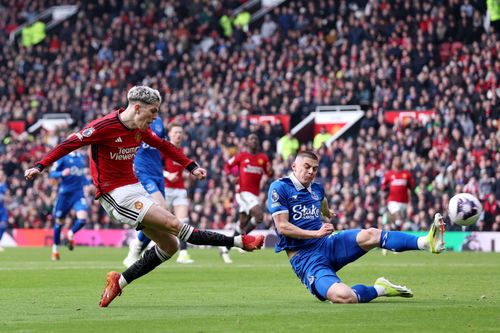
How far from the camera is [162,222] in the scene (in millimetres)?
11406

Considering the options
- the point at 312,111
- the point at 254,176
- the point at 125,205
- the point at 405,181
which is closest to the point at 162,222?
the point at 125,205

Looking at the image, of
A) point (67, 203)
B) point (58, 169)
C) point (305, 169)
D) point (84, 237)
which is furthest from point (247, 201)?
point (305, 169)

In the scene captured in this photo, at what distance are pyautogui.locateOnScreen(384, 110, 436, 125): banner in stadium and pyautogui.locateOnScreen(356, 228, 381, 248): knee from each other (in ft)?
63.4

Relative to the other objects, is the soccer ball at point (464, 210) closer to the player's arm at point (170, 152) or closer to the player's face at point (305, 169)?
the player's face at point (305, 169)

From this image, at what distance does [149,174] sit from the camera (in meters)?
18.7

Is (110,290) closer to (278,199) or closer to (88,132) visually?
(88,132)

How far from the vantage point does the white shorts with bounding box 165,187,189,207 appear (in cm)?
2152

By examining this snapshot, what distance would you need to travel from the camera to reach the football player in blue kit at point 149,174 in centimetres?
1834

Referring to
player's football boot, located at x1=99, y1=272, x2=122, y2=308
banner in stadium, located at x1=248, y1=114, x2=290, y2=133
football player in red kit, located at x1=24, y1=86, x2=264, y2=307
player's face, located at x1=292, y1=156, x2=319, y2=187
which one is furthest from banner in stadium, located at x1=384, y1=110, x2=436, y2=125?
player's football boot, located at x1=99, y1=272, x2=122, y2=308

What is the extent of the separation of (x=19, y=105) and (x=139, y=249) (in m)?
23.8

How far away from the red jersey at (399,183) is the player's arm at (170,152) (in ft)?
49.4

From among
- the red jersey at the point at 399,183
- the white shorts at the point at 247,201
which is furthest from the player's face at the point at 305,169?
the red jersey at the point at 399,183

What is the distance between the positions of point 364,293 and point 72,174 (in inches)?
579

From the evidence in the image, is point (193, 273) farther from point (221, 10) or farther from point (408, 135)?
point (221, 10)
